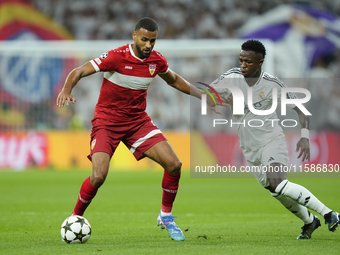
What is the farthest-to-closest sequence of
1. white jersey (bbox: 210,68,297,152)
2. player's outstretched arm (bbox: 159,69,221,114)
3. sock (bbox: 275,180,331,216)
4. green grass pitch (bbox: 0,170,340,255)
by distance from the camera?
player's outstretched arm (bbox: 159,69,221,114) < white jersey (bbox: 210,68,297,152) < sock (bbox: 275,180,331,216) < green grass pitch (bbox: 0,170,340,255)

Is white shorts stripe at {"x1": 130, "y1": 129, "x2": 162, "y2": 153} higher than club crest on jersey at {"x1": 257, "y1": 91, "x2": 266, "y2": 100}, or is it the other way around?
club crest on jersey at {"x1": 257, "y1": 91, "x2": 266, "y2": 100}

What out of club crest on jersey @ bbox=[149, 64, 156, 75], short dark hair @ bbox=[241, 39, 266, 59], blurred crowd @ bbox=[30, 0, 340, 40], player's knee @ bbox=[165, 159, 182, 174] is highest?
blurred crowd @ bbox=[30, 0, 340, 40]

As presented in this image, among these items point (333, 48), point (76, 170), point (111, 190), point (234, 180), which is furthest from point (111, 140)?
point (333, 48)

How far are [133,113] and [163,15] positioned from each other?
19.7 metres

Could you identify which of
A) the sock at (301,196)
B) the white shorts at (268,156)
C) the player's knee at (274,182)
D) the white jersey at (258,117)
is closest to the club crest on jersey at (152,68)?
the white jersey at (258,117)

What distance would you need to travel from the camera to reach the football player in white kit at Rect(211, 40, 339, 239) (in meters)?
5.80

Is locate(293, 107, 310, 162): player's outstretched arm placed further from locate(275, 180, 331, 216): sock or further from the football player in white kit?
locate(275, 180, 331, 216): sock

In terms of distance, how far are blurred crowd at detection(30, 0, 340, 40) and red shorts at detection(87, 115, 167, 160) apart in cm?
1870

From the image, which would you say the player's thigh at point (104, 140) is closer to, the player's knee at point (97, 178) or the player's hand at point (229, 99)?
the player's knee at point (97, 178)

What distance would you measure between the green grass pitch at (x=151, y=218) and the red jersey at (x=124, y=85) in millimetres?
1393

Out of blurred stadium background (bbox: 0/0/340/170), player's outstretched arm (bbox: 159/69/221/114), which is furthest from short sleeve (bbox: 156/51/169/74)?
blurred stadium background (bbox: 0/0/340/170)

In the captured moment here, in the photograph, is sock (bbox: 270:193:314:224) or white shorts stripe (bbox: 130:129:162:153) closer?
sock (bbox: 270:193:314:224)

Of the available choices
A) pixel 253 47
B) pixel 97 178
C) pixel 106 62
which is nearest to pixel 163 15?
pixel 253 47

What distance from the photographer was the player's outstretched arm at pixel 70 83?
18.2 ft
